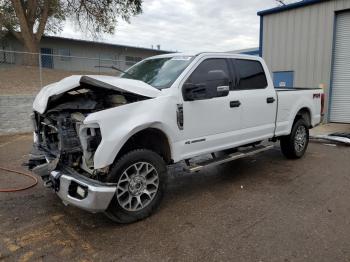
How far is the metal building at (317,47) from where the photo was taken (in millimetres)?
11984

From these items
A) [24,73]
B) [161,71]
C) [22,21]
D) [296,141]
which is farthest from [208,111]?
[22,21]

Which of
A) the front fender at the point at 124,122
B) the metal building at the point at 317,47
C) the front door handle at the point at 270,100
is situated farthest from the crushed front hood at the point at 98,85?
the metal building at the point at 317,47

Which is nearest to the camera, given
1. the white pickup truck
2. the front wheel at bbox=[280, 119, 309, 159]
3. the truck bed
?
the white pickup truck

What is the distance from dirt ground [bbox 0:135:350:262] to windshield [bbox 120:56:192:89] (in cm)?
171

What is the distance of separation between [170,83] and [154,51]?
28963mm

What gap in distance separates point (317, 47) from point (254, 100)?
844cm

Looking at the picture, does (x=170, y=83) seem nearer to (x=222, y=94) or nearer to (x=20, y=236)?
(x=222, y=94)

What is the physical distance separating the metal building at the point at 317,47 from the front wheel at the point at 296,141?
241 inches

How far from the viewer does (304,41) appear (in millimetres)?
12805

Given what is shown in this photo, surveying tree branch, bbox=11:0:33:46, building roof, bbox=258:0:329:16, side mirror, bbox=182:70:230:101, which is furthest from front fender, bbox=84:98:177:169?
tree branch, bbox=11:0:33:46

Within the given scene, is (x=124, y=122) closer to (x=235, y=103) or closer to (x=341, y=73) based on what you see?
(x=235, y=103)

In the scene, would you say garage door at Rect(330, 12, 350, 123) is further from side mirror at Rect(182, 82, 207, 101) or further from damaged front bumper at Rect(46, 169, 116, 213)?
damaged front bumper at Rect(46, 169, 116, 213)

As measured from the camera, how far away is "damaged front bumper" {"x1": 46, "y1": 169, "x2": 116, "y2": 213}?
3.43 metres

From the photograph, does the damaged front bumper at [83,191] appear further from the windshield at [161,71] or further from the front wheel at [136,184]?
the windshield at [161,71]
